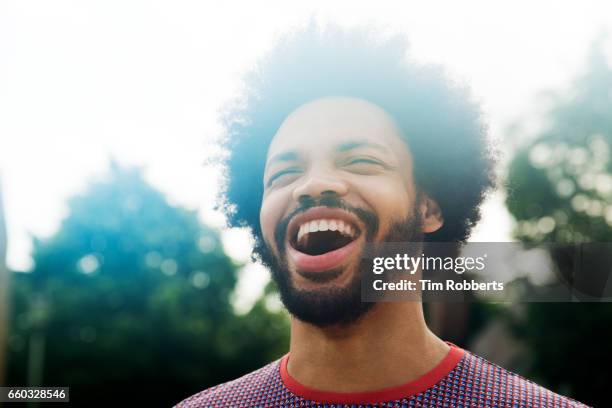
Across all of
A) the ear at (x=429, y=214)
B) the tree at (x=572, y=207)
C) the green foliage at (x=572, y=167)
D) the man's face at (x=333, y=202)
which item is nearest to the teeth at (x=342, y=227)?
the man's face at (x=333, y=202)

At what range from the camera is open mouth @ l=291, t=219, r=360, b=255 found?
1929 mm

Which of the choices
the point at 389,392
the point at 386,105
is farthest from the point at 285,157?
the point at 389,392

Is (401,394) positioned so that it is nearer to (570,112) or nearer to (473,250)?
(473,250)

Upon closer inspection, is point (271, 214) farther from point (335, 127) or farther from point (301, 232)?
point (335, 127)

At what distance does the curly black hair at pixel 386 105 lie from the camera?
233 centimetres

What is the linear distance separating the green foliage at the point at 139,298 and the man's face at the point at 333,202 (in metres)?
14.8

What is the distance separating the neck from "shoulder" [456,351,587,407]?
10 cm

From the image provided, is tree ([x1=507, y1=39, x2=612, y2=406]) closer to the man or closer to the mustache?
the man

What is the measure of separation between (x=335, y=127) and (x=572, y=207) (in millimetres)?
16433

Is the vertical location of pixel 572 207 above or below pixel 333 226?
above

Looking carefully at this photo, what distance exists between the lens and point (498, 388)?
1.99 m

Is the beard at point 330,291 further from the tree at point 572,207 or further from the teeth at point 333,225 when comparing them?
the tree at point 572,207

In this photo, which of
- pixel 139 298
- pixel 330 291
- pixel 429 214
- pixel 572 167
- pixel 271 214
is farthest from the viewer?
pixel 139 298

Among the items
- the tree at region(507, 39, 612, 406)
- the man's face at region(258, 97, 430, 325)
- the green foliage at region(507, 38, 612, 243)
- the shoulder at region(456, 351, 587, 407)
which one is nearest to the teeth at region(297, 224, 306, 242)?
the man's face at region(258, 97, 430, 325)
